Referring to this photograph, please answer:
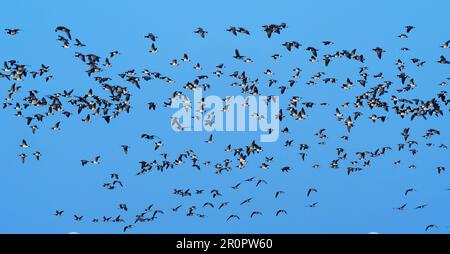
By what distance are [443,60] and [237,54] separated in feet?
41.0

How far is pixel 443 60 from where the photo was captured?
43.1m
